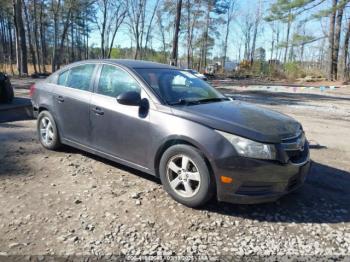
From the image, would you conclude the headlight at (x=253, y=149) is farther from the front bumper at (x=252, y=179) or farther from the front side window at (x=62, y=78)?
the front side window at (x=62, y=78)

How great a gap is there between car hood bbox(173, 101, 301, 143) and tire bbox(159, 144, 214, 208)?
37 centimetres

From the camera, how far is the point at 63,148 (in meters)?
5.61

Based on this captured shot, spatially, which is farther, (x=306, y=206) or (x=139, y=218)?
(x=306, y=206)

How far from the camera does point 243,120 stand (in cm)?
385

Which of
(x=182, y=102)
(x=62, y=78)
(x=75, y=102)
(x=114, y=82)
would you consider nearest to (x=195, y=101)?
(x=182, y=102)

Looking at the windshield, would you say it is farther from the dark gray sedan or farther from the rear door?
the rear door

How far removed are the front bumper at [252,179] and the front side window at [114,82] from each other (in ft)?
5.24

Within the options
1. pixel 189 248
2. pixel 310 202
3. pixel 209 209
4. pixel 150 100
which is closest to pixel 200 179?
pixel 209 209

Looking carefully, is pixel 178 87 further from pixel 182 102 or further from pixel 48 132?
pixel 48 132

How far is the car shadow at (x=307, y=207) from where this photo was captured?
12.4 feet

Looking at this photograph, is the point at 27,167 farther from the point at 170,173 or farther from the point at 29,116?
the point at 29,116

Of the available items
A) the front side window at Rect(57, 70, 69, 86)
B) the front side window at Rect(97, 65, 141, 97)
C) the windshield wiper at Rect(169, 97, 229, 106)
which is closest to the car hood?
the windshield wiper at Rect(169, 97, 229, 106)

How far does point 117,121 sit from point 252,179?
1.86 metres

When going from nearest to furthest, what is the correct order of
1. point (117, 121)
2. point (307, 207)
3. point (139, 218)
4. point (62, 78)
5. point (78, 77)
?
point (139, 218), point (307, 207), point (117, 121), point (78, 77), point (62, 78)
